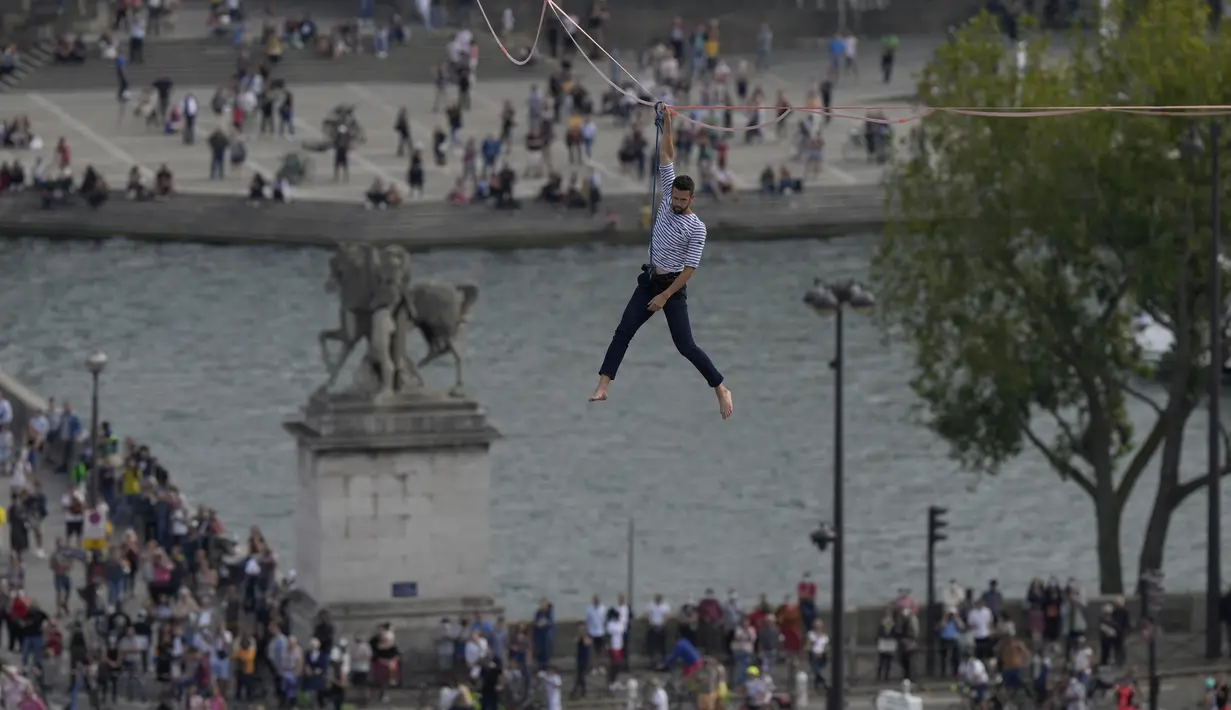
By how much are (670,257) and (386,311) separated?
101 ft

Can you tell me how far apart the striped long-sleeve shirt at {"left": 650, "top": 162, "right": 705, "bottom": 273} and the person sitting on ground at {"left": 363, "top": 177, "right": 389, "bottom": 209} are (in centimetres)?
7956

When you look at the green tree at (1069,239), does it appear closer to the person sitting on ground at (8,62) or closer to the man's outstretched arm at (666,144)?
the man's outstretched arm at (666,144)

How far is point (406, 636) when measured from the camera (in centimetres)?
6856

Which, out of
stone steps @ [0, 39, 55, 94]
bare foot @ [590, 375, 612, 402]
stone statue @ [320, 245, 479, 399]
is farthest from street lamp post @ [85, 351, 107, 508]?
stone steps @ [0, 39, 55, 94]

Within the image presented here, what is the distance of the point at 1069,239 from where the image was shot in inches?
3029

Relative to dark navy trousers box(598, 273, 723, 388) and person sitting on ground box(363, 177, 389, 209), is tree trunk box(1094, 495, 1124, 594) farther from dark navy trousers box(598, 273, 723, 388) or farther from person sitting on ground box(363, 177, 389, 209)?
person sitting on ground box(363, 177, 389, 209)

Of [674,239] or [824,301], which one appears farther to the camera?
[824,301]

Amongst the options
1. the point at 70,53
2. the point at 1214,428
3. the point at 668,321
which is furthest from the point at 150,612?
the point at 70,53

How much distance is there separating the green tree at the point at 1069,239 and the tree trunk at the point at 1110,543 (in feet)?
0.09

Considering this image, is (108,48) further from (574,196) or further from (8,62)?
(574,196)

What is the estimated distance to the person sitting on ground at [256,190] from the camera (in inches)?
4633

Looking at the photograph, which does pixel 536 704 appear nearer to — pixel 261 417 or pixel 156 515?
pixel 156 515

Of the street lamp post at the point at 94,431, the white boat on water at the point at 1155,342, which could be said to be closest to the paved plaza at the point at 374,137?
the white boat on water at the point at 1155,342

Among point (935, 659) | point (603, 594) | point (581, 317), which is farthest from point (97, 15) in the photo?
point (935, 659)
